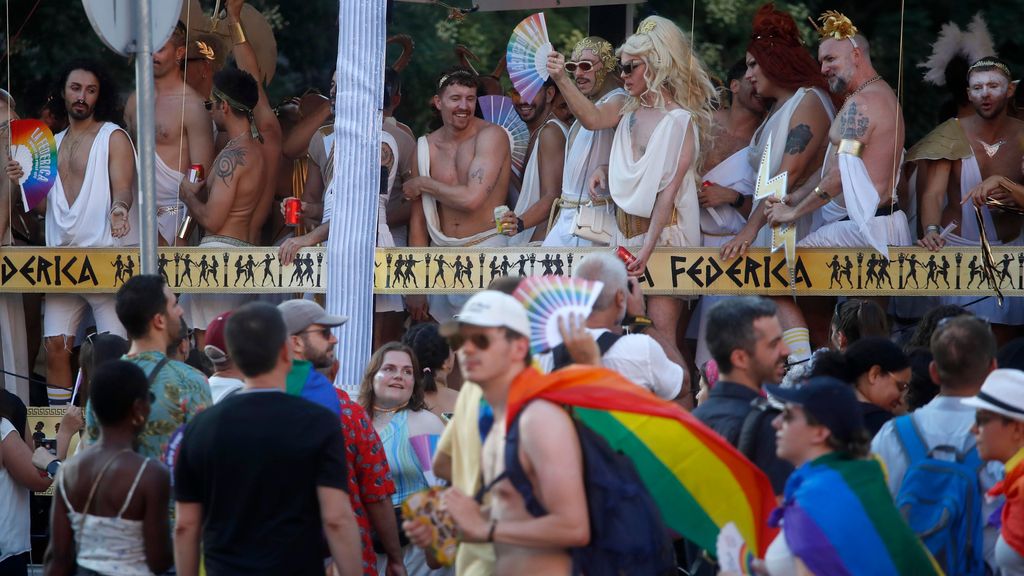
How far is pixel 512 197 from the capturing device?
10.1 meters

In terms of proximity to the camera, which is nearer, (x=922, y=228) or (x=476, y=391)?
(x=476, y=391)

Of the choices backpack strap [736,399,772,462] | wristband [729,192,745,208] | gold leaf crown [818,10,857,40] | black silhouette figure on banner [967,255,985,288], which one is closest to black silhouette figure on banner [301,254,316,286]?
wristband [729,192,745,208]

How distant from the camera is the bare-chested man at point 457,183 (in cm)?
969

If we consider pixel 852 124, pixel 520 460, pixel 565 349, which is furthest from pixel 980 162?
pixel 520 460

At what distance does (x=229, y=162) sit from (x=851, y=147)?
13.0ft

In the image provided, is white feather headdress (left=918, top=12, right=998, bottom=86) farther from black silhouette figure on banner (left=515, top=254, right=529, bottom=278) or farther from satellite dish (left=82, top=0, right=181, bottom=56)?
satellite dish (left=82, top=0, right=181, bottom=56)

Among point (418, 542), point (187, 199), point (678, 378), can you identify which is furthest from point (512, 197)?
point (418, 542)

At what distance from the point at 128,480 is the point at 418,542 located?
1.19 meters

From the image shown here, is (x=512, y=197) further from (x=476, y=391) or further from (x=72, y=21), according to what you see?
(x=72, y=21)

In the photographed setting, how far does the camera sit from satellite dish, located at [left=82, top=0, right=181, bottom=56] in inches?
277

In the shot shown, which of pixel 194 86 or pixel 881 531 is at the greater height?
pixel 194 86

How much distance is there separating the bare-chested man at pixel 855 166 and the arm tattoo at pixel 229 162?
3440 millimetres

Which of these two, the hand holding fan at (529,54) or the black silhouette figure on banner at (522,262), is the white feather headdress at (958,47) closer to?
the hand holding fan at (529,54)

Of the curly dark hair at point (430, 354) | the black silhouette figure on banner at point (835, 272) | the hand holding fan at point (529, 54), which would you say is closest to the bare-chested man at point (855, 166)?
the black silhouette figure on banner at point (835, 272)
